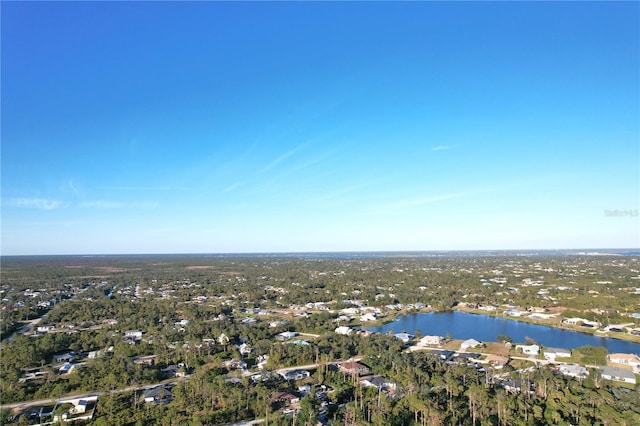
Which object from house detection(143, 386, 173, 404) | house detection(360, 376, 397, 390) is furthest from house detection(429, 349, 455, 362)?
house detection(143, 386, 173, 404)

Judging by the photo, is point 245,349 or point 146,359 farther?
point 245,349

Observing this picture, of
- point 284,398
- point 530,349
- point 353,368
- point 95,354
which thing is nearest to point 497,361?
point 530,349

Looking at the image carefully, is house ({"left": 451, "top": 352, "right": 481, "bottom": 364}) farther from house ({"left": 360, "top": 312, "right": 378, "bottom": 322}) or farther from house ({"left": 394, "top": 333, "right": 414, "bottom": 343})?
house ({"left": 360, "top": 312, "right": 378, "bottom": 322})

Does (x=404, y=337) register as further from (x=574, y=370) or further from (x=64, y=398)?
(x=64, y=398)

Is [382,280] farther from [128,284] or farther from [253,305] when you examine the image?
[128,284]

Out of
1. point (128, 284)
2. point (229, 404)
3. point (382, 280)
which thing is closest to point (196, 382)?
point (229, 404)

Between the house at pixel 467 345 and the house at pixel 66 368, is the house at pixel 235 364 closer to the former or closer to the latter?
the house at pixel 66 368
